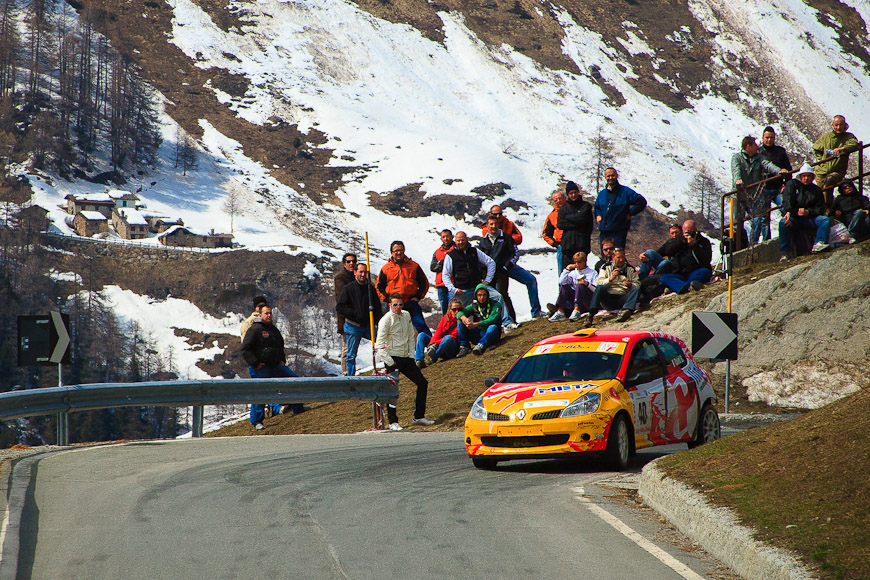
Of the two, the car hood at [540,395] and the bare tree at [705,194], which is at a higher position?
the bare tree at [705,194]

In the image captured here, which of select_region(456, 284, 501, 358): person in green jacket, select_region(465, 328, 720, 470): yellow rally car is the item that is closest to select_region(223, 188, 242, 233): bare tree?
select_region(456, 284, 501, 358): person in green jacket

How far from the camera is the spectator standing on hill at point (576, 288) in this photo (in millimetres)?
21469

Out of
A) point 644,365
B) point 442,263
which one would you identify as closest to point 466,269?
point 442,263

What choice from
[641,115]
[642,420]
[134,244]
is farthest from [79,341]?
[641,115]

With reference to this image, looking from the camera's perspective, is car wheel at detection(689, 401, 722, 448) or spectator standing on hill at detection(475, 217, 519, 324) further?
spectator standing on hill at detection(475, 217, 519, 324)

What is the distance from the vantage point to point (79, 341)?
98938mm

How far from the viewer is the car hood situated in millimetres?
11289

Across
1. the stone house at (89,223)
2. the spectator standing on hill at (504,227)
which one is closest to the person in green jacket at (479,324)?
the spectator standing on hill at (504,227)

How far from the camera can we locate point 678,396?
12.4 m

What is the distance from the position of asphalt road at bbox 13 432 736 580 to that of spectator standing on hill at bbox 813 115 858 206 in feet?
36.1

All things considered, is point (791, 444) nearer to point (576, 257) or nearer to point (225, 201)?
point (576, 257)

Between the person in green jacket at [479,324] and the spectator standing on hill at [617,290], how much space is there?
1.93 metres

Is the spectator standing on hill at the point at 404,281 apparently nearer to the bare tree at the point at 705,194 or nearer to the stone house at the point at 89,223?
the stone house at the point at 89,223

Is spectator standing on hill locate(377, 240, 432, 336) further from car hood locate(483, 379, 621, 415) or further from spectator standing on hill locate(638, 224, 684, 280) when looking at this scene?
car hood locate(483, 379, 621, 415)
